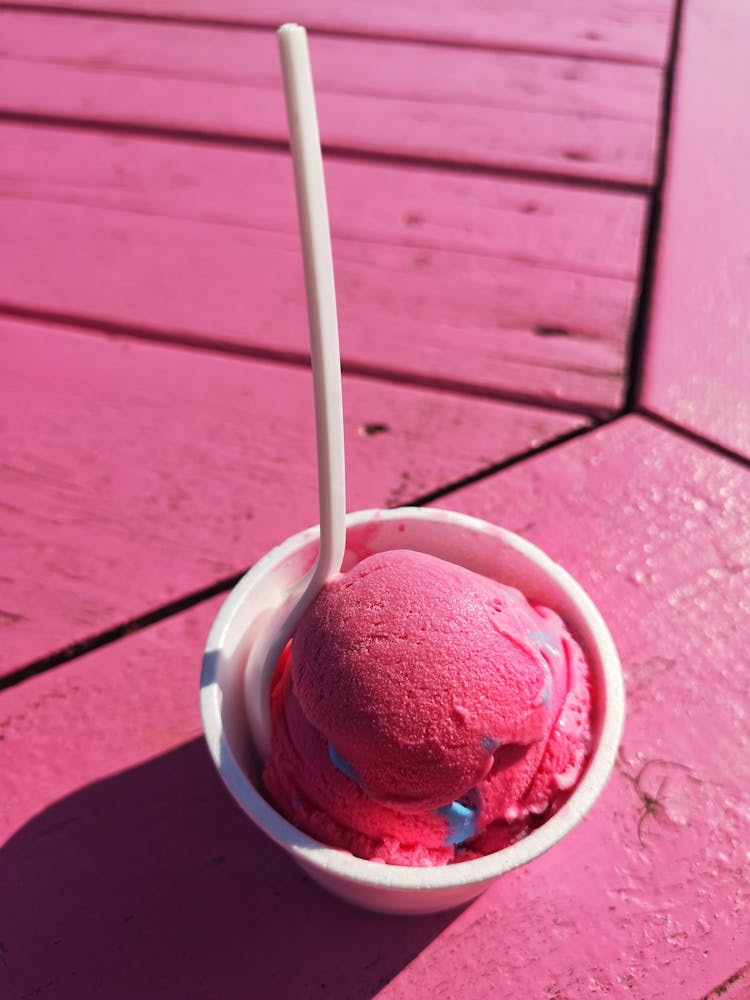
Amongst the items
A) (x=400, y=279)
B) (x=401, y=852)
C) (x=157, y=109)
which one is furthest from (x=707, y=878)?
(x=157, y=109)

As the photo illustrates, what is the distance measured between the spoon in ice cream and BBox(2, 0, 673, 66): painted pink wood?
110cm

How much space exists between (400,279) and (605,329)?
0.26 meters

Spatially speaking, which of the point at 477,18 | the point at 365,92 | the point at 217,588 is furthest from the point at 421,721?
the point at 477,18

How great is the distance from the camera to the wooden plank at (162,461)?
0.84 metres

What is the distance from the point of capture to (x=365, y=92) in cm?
134

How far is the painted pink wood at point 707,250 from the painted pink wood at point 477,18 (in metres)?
0.09

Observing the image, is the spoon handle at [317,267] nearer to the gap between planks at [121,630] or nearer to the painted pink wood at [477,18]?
the gap between planks at [121,630]

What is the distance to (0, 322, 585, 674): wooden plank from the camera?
0.84 m

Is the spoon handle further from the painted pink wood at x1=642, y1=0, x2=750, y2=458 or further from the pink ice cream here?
the painted pink wood at x1=642, y1=0, x2=750, y2=458

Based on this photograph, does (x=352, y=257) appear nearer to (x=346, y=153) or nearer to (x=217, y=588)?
(x=346, y=153)

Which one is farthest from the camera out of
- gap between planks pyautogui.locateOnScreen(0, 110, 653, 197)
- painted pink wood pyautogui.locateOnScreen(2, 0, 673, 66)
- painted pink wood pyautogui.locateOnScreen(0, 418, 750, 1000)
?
painted pink wood pyautogui.locateOnScreen(2, 0, 673, 66)

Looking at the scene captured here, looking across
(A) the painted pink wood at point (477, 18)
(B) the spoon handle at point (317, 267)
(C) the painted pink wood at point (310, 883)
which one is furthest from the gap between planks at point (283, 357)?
(A) the painted pink wood at point (477, 18)

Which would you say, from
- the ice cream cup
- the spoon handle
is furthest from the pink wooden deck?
the spoon handle

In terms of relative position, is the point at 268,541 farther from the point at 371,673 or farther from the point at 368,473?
the point at 371,673
